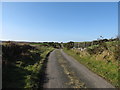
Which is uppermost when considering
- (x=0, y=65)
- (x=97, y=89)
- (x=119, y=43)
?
(x=119, y=43)

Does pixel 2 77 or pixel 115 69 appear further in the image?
pixel 115 69

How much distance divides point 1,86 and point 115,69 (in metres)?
9.89

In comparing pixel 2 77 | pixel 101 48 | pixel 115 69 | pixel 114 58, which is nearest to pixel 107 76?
pixel 115 69

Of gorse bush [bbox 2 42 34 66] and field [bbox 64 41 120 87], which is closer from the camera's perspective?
field [bbox 64 41 120 87]

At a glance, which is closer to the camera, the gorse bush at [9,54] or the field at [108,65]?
the field at [108,65]

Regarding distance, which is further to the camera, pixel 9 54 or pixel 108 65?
pixel 9 54

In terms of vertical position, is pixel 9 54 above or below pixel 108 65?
above

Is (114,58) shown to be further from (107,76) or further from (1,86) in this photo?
(1,86)

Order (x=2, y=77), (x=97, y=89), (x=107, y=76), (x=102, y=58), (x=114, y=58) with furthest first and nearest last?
(x=102, y=58)
(x=114, y=58)
(x=107, y=76)
(x=2, y=77)
(x=97, y=89)

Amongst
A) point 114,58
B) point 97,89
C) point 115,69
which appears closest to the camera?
point 97,89

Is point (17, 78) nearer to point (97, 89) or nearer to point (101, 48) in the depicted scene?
point (97, 89)

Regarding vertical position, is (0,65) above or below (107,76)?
above

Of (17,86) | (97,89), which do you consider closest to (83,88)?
(97,89)

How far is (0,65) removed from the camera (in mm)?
12797
